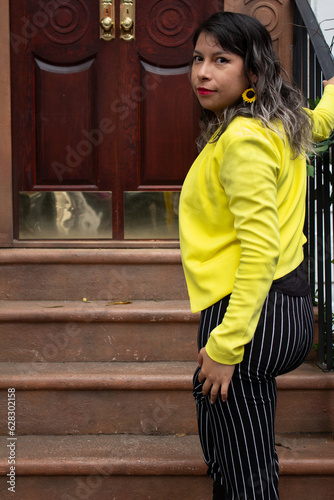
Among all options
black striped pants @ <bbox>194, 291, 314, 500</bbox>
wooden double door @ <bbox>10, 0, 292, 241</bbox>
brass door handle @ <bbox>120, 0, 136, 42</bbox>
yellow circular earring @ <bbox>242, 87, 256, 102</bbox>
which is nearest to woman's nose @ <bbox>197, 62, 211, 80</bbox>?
yellow circular earring @ <bbox>242, 87, 256, 102</bbox>

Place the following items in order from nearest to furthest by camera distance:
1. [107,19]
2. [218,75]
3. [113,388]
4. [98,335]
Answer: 1. [218,75]
2. [113,388]
3. [98,335]
4. [107,19]

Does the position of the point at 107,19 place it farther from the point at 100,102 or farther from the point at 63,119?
the point at 63,119

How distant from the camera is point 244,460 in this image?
139cm

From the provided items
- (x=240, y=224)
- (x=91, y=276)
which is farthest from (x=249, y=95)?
(x=91, y=276)

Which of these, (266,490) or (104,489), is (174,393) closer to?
(104,489)

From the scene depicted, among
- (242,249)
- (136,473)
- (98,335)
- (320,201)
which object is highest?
(320,201)

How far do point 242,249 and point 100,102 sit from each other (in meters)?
2.42

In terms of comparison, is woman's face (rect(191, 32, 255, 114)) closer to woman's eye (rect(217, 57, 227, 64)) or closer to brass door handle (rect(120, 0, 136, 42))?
woman's eye (rect(217, 57, 227, 64))

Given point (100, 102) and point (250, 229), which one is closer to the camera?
point (250, 229)

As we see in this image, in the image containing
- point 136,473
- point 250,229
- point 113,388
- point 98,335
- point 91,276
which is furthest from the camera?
point 91,276

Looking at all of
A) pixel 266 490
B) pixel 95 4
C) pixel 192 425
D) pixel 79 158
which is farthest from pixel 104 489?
pixel 95 4

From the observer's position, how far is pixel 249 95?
1.40 m

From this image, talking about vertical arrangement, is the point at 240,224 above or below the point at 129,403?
above

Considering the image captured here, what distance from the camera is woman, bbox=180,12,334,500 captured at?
1.29 m
